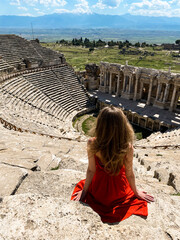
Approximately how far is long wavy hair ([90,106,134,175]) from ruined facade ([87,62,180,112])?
2298 centimetres

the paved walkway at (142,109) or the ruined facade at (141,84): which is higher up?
the ruined facade at (141,84)

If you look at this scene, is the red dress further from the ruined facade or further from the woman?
the ruined facade

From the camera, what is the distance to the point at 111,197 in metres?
3.75

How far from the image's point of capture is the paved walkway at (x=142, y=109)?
2306 centimetres

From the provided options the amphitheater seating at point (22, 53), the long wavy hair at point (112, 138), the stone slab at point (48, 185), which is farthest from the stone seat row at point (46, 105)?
the long wavy hair at point (112, 138)

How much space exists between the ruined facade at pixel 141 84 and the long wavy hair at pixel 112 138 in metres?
23.0

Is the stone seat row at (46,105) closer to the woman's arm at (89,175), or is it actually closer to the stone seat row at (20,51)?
the stone seat row at (20,51)

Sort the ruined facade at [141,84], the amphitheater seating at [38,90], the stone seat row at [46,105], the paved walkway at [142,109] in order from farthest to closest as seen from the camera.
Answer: the ruined facade at [141,84], the paved walkway at [142,109], the stone seat row at [46,105], the amphitheater seating at [38,90]

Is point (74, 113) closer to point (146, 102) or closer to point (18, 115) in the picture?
point (18, 115)

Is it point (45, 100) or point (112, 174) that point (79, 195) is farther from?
point (45, 100)

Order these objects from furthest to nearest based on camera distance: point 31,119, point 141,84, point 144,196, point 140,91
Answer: point 140,91 < point 141,84 < point 31,119 < point 144,196

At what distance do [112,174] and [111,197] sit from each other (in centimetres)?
45

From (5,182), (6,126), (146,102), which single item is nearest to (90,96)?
(146,102)

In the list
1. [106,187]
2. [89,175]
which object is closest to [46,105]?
[89,175]
